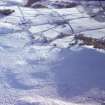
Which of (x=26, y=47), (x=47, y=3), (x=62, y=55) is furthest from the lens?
(x=47, y=3)

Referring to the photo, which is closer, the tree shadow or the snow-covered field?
the snow-covered field

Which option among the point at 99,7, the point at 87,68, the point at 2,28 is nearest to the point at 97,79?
the point at 87,68

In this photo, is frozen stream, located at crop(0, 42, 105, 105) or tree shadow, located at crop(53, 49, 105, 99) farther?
tree shadow, located at crop(53, 49, 105, 99)

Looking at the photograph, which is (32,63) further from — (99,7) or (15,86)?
(99,7)

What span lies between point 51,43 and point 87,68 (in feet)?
4.76

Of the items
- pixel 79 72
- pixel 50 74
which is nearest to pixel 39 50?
pixel 50 74

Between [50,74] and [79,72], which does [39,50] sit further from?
[79,72]

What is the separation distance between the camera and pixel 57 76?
6500 millimetres

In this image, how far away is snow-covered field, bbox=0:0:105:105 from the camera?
5.86m

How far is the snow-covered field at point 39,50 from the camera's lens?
5.86 meters

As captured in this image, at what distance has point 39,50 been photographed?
7.59m

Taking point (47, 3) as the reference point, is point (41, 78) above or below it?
above

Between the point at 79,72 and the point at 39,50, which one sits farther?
the point at 39,50

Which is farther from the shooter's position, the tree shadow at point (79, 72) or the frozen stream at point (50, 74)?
the tree shadow at point (79, 72)
